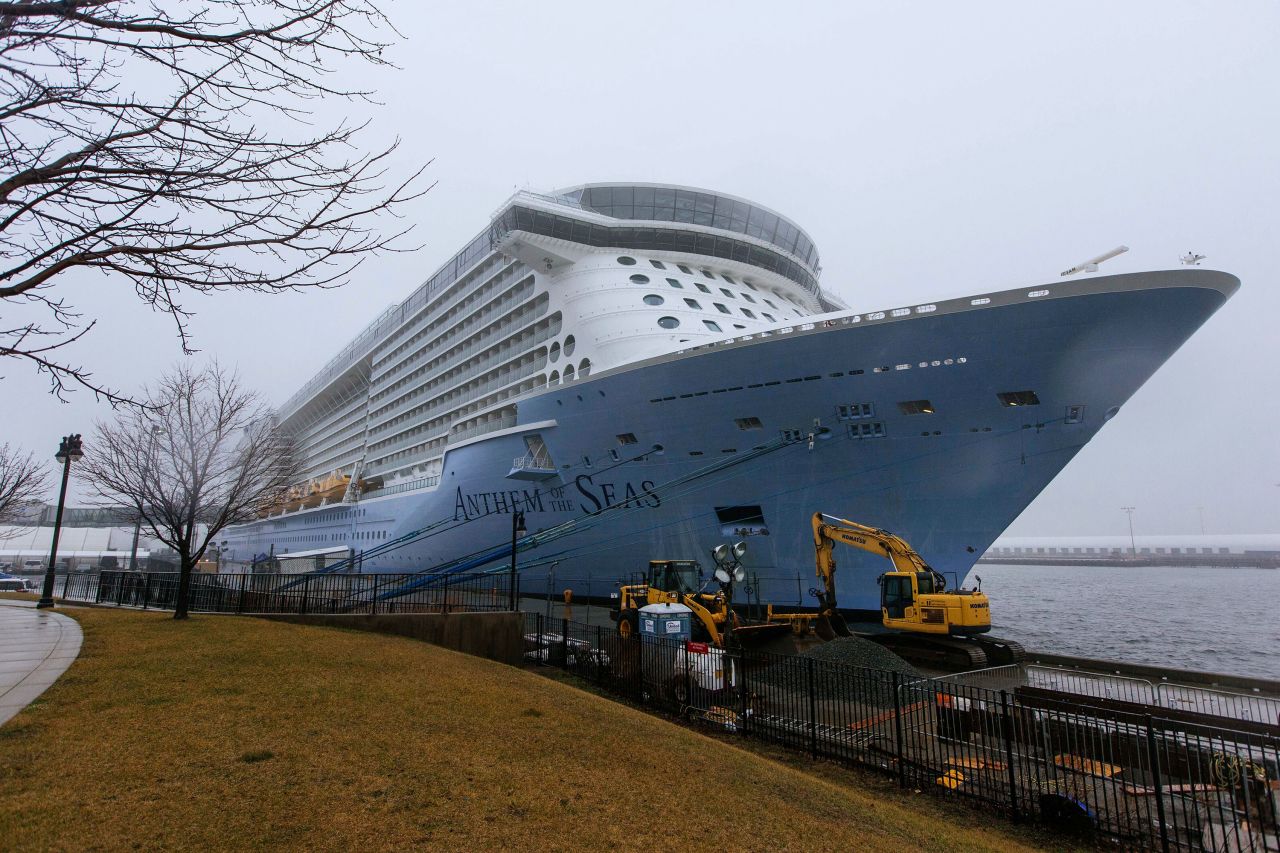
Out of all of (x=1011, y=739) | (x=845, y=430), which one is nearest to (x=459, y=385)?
(x=845, y=430)

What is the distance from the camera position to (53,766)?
4.52 meters

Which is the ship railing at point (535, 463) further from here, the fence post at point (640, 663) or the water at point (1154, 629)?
the water at point (1154, 629)

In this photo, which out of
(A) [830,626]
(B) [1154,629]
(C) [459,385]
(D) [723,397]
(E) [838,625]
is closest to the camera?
(A) [830,626]

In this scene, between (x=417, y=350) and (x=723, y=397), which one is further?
(x=417, y=350)

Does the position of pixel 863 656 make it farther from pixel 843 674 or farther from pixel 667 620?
pixel 667 620

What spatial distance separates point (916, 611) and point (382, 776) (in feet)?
40.2

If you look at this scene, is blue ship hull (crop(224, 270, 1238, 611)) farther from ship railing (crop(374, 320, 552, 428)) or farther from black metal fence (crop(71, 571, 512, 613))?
black metal fence (crop(71, 571, 512, 613))

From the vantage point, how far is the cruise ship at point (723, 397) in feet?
45.4

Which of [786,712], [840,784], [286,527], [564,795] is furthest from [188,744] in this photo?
[286,527]

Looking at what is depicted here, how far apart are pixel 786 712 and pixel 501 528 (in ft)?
52.0

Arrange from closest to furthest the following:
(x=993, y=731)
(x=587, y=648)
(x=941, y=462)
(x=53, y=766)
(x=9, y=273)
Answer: (x=9, y=273) < (x=53, y=766) < (x=993, y=731) < (x=587, y=648) < (x=941, y=462)

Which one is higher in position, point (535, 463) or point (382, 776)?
point (535, 463)

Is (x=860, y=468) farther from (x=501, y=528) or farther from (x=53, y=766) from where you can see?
(x=53, y=766)

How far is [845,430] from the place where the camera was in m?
15.6
